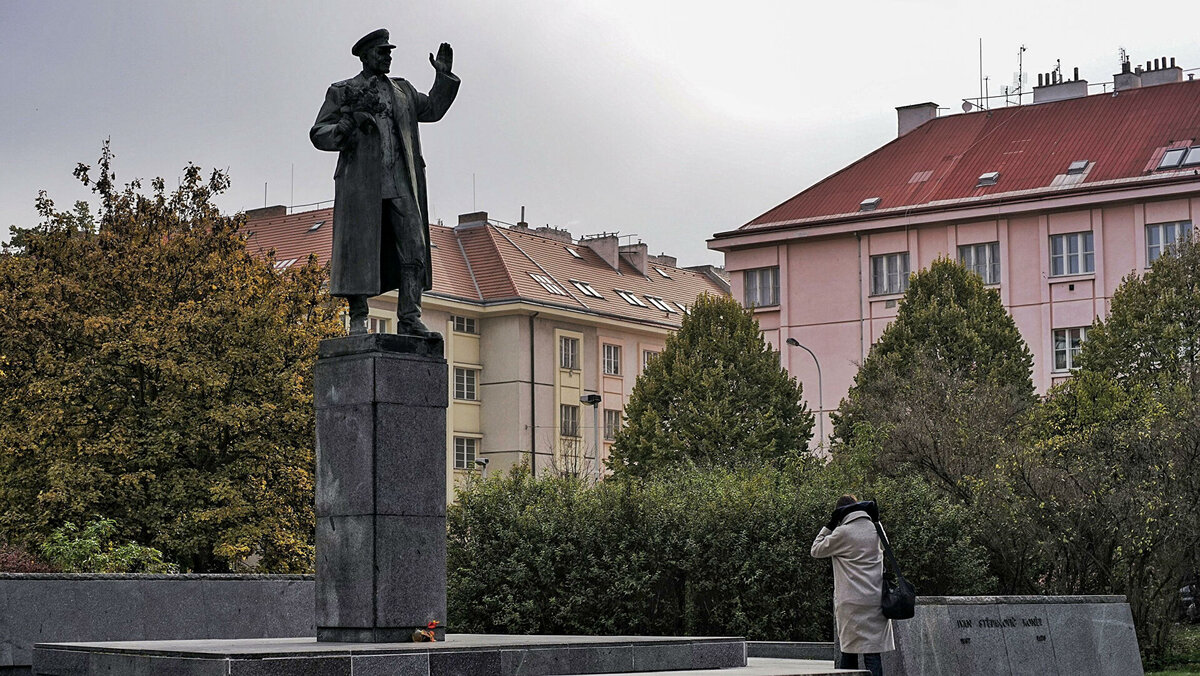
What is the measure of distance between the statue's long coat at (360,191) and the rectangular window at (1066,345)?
47.2 m

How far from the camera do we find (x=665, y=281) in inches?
3282

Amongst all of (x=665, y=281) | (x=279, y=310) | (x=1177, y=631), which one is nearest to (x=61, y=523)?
(x=279, y=310)

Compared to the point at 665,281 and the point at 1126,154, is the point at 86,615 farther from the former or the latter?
the point at 665,281

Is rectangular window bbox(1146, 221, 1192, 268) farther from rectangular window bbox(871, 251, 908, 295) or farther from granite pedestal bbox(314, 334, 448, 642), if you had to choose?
granite pedestal bbox(314, 334, 448, 642)

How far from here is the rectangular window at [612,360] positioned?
7412 cm

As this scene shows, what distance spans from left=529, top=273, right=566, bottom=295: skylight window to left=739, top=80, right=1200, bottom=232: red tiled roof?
939cm

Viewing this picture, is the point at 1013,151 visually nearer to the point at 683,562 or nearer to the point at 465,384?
the point at 465,384

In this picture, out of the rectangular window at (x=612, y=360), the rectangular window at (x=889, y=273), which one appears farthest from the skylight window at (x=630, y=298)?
the rectangular window at (x=889, y=273)

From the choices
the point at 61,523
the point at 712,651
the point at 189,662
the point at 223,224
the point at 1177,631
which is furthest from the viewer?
the point at 223,224

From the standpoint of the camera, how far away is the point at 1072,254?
59.2m

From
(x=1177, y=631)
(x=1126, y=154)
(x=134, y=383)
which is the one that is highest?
(x=1126, y=154)

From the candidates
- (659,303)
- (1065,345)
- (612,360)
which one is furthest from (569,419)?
(1065,345)

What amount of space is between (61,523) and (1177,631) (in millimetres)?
21649

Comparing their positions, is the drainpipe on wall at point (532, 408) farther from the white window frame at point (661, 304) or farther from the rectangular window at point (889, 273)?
the rectangular window at point (889, 273)
